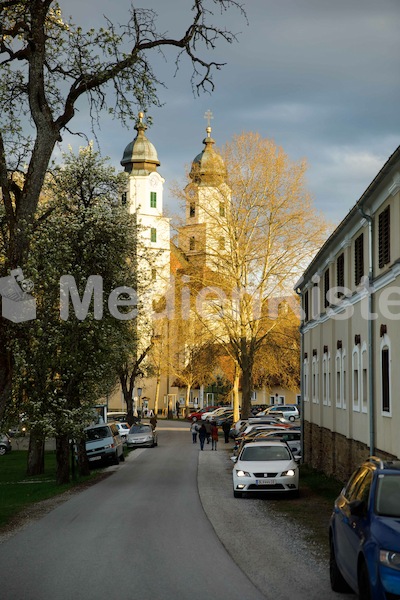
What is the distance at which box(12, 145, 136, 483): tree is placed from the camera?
80.4 feet

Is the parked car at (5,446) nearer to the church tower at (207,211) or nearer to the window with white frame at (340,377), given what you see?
the church tower at (207,211)

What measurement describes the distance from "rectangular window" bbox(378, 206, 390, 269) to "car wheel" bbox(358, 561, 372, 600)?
11.4 meters

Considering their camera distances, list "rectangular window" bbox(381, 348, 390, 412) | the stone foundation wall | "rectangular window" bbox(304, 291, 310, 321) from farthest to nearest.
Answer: "rectangular window" bbox(304, 291, 310, 321)
the stone foundation wall
"rectangular window" bbox(381, 348, 390, 412)

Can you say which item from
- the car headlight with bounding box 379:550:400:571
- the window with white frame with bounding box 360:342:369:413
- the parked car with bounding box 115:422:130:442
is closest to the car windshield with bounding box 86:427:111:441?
the window with white frame with bounding box 360:342:369:413

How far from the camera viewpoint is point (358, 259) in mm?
22891

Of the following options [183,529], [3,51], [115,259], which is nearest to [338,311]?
[115,259]

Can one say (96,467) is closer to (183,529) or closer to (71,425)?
(71,425)

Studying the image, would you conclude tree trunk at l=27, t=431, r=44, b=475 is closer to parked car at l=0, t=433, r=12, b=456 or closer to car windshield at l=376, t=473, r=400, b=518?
parked car at l=0, t=433, r=12, b=456

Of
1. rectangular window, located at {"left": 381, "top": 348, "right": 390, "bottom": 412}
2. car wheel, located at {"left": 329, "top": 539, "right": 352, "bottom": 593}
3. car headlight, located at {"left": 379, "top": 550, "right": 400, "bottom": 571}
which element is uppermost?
rectangular window, located at {"left": 381, "top": 348, "right": 390, "bottom": 412}

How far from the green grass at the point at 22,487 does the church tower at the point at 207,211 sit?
12.8 meters

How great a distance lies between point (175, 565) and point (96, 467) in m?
27.3

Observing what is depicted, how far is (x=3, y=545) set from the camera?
13.7 m

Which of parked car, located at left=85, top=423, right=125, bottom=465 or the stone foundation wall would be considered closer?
the stone foundation wall

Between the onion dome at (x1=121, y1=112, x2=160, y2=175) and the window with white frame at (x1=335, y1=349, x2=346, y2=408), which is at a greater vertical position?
the onion dome at (x1=121, y1=112, x2=160, y2=175)
